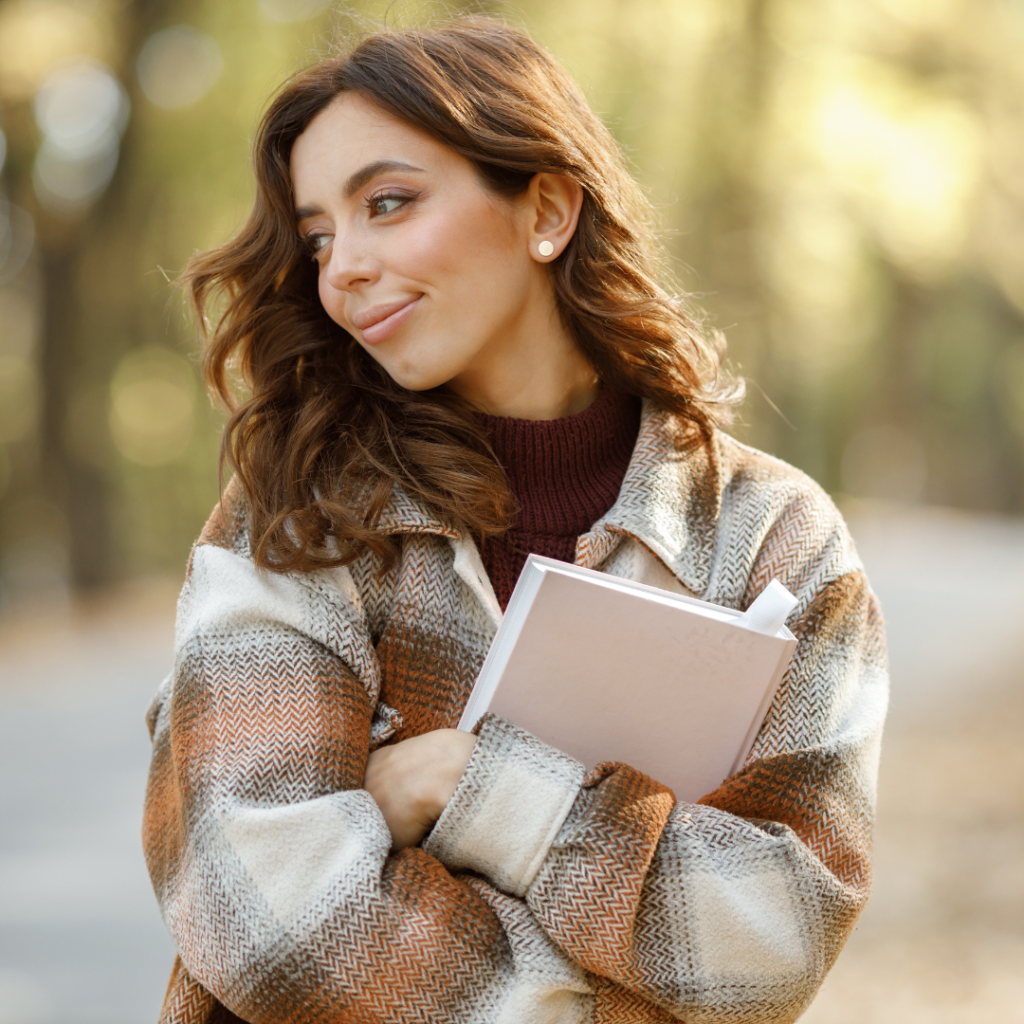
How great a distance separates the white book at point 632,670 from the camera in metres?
1.64

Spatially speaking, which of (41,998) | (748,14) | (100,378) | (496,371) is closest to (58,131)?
(100,378)

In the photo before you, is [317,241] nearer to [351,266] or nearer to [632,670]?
[351,266]

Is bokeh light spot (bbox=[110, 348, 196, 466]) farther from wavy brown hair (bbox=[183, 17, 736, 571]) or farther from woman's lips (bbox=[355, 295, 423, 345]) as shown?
woman's lips (bbox=[355, 295, 423, 345])

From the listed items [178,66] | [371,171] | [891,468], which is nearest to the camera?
[371,171]

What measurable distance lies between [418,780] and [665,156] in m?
8.45

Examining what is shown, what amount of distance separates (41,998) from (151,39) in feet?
28.8

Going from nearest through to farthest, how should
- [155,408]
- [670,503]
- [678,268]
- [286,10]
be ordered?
[670,503] < [678,268] < [286,10] < [155,408]

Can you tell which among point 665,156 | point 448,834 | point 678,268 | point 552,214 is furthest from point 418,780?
point 665,156

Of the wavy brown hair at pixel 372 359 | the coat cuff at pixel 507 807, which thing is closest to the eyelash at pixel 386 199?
the wavy brown hair at pixel 372 359

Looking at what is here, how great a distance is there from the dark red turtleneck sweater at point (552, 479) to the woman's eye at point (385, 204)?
1.31 ft

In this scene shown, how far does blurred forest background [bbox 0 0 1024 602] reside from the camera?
8992 mm

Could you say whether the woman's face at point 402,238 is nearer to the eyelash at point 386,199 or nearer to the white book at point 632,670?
the eyelash at point 386,199

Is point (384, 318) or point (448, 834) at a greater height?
point (384, 318)

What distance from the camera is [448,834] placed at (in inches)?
64.9
